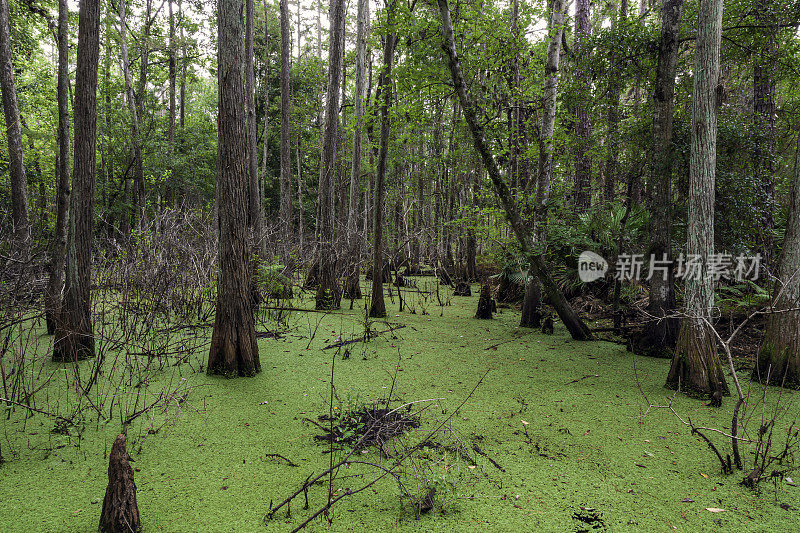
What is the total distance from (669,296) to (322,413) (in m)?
4.04

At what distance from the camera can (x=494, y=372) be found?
14.1 feet

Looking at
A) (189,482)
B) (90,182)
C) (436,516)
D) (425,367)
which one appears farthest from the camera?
(425,367)

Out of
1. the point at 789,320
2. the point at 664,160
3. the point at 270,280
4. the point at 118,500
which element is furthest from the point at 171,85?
the point at 789,320

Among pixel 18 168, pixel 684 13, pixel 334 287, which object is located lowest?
pixel 334 287

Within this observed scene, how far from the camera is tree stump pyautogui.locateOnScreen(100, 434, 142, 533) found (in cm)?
174

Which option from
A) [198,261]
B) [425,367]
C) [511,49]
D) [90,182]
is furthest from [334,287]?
[511,49]

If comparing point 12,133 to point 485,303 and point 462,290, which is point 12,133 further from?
point 462,290

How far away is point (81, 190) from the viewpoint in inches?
158

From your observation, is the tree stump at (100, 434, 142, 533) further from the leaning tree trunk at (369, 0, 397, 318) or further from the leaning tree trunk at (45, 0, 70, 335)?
the leaning tree trunk at (369, 0, 397, 318)

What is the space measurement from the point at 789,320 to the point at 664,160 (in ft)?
Answer: 6.26

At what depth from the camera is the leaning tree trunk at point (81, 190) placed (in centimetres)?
398

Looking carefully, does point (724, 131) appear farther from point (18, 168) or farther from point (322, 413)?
point (18, 168)

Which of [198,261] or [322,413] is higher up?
[198,261]

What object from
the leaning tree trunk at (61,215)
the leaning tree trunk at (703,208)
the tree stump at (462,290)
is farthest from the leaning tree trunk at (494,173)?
the tree stump at (462,290)
